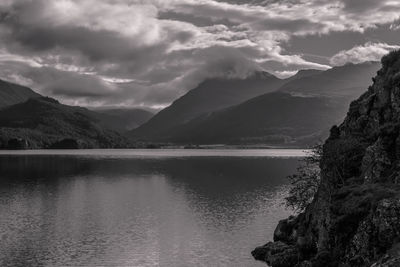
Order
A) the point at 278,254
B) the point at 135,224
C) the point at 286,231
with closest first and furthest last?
the point at 278,254 < the point at 286,231 < the point at 135,224

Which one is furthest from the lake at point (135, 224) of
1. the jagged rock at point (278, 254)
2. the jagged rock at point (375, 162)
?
the jagged rock at point (375, 162)

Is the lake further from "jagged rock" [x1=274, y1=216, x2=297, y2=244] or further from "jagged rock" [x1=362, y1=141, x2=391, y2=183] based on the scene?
"jagged rock" [x1=362, y1=141, x2=391, y2=183]

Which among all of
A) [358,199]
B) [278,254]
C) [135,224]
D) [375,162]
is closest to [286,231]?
[278,254]

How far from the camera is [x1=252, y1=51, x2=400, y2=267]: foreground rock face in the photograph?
4838 centimetres

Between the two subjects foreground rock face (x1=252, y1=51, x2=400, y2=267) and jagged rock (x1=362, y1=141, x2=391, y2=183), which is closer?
foreground rock face (x1=252, y1=51, x2=400, y2=267)

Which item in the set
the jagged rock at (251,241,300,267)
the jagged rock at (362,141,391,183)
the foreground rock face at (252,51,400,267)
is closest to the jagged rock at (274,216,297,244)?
the foreground rock face at (252,51,400,267)

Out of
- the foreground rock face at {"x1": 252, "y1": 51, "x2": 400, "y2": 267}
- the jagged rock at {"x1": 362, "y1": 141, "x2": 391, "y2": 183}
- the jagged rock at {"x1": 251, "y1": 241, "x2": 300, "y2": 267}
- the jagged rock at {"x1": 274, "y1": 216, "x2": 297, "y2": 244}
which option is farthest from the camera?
the jagged rock at {"x1": 274, "y1": 216, "x2": 297, "y2": 244}

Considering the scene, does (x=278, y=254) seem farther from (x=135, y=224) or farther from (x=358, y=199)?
(x=135, y=224)

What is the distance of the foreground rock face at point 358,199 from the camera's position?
48.4 m

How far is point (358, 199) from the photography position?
178 feet

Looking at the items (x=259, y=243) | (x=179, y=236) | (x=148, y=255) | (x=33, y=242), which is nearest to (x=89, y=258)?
(x=148, y=255)

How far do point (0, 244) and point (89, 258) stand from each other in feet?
65.4

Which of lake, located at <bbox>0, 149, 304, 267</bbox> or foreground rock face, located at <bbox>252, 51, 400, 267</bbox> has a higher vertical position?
foreground rock face, located at <bbox>252, 51, 400, 267</bbox>

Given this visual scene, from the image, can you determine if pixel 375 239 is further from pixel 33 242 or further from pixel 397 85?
pixel 33 242
